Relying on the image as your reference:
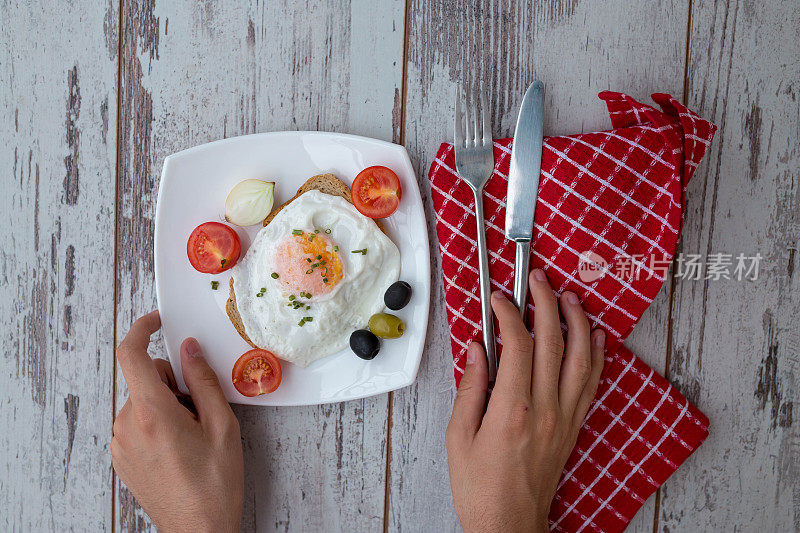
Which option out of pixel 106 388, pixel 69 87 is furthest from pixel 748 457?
pixel 69 87

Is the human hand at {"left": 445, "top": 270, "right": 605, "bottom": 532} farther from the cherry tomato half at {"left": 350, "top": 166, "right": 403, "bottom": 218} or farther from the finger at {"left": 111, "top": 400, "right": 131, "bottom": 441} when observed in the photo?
the finger at {"left": 111, "top": 400, "right": 131, "bottom": 441}

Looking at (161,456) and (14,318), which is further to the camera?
(14,318)

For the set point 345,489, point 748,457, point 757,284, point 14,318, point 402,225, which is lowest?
point 345,489

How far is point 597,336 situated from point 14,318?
5.53 ft

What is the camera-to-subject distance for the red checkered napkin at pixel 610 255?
1.39 metres

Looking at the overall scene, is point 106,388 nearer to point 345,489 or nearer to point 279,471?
point 279,471

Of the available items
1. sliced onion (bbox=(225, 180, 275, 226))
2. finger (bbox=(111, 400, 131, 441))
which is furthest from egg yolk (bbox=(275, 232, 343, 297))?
finger (bbox=(111, 400, 131, 441))

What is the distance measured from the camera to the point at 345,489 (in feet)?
5.22

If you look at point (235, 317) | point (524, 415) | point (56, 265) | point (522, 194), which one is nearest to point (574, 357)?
point (524, 415)

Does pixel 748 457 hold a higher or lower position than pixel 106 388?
lower

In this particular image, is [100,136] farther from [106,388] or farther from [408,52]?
[408,52]

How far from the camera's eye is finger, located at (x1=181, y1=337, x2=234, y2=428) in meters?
1.44

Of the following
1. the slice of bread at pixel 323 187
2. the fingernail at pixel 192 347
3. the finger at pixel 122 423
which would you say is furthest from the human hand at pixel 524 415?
the finger at pixel 122 423

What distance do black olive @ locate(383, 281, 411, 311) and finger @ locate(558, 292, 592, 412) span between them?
16.2 inches
